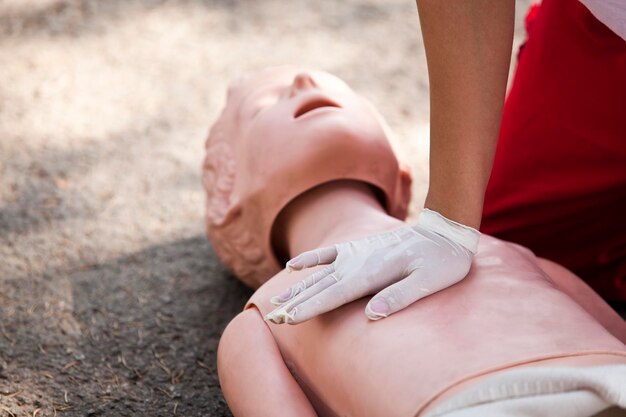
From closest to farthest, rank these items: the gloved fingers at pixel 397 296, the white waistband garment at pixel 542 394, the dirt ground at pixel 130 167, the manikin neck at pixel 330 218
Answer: the white waistband garment at pixel 542 394, the gloved fingers at pixel 397 296, the manikin neck at pixel 330 218, the dirt ground at pixel 130 167

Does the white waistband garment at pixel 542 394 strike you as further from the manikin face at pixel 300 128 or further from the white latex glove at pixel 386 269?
the manikin face at pixel 300 128

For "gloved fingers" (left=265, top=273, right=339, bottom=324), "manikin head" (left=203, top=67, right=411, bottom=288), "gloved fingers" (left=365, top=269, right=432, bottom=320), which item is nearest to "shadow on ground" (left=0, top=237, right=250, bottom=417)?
"manikin head" (left=203, top=67, right=411, bottom=288)

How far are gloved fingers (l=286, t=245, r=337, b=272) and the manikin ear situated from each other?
45 cm

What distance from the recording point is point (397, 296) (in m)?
1.29

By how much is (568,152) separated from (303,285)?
76 cm

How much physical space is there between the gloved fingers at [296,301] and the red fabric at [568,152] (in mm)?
723

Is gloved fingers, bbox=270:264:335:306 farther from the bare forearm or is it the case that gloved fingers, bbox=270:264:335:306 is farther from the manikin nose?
the manikin nose

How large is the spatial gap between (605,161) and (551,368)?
804 millimetres

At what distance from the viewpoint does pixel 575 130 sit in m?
1.82

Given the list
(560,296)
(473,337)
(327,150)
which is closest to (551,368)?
(473,337)

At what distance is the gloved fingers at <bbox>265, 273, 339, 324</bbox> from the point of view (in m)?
1.31

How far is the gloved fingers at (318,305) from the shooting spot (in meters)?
1.31

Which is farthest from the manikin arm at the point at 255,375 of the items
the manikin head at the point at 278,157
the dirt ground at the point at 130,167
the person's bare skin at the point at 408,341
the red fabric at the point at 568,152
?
the red fabric at the point at 568,152

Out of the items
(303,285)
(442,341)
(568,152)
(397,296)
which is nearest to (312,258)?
(303,285)
